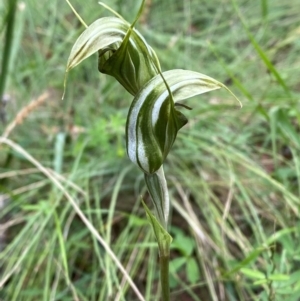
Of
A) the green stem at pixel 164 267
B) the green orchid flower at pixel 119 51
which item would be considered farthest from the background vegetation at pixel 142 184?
the green orchid flower at pixel 119 51

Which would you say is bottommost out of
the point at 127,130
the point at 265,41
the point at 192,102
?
the point at 127,130

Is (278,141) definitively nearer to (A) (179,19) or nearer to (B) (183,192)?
(B) (183,192)

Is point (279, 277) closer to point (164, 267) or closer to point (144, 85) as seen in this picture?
point (164, 267)

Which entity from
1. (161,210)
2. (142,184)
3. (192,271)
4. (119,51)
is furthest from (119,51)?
(142,184)

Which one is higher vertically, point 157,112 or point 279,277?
point 157,112

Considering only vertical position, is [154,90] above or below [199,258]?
above

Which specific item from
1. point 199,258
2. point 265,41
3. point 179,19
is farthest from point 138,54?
point 179,19

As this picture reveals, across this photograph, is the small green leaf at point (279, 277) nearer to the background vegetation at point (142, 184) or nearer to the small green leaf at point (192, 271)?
the background vegetation at point (142, 184)
